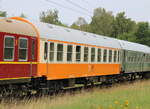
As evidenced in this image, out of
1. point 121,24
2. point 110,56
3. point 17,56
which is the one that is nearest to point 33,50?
point 17,56

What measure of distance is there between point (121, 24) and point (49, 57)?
59.5 meters

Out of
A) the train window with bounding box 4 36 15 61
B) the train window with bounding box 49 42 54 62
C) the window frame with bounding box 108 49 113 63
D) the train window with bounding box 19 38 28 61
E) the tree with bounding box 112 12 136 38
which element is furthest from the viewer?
the tree with bounding box 112 12 136 38

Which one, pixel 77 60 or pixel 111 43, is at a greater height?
pixel 111 43

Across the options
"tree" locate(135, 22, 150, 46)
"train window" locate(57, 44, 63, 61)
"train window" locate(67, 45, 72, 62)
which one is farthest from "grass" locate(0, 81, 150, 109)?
"tree" locate(135, 22, 150, 46)

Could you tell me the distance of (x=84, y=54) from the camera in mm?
15273

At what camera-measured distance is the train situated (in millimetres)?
9906

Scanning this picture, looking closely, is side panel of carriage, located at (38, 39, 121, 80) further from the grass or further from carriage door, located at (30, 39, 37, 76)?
the grass

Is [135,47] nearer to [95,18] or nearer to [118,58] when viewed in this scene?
[118,58]

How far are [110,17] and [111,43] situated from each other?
5647cm

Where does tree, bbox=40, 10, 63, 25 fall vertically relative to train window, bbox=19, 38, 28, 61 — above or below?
above

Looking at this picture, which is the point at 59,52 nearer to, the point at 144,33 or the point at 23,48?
the point at 23,48

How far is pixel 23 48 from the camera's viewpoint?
1052 cm

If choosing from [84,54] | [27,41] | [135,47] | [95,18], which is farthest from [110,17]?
[27,41]

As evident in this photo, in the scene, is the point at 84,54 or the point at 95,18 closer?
the point at 84,54
